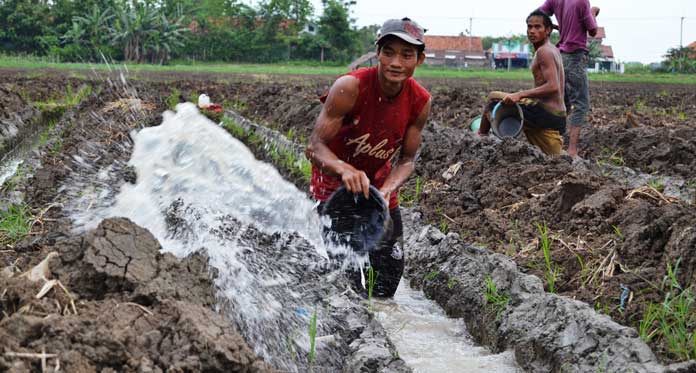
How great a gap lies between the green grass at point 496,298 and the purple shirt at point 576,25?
405cm

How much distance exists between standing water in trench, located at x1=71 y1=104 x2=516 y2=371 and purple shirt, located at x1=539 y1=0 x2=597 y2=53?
312 centimetres

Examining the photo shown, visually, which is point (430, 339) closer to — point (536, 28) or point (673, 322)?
point (673, 322)

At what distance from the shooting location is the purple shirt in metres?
7.53

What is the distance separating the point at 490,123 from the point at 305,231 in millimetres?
2684

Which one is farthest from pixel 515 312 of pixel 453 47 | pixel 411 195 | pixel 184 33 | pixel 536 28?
pixel 453 47

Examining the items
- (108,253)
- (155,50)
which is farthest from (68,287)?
(155,50)

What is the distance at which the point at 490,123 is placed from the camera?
739 centimetres

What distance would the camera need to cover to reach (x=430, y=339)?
13.9ft

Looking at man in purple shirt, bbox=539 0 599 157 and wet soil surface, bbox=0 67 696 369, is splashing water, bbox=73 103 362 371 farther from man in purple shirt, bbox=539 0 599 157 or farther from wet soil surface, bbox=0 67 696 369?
man in purple shirt, bbox=539 0 599 157

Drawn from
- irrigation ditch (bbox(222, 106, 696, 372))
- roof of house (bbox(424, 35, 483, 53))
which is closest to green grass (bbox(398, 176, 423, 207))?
irrigation ditch (bbox(222, 106, 696, 372))

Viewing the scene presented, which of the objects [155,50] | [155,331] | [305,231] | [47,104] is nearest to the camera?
[155,331]

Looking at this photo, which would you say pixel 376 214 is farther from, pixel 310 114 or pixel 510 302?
pixel 310 114

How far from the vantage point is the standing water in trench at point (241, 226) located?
3537 mm

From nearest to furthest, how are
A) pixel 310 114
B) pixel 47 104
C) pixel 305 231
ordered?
pixel 305 231 < pixel 310 114 < pixel 47 104
